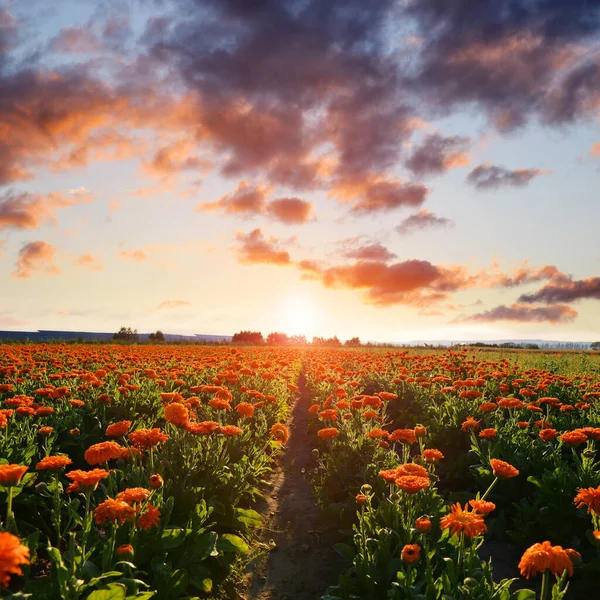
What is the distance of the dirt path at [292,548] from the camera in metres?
4.71

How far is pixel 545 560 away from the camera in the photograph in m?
2.50

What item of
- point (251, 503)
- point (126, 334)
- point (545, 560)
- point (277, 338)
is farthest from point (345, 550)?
point (277, 338)

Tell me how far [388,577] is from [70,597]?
94.8 inches

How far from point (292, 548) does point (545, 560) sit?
3.74 metres

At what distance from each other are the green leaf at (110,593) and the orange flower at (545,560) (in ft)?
7.75

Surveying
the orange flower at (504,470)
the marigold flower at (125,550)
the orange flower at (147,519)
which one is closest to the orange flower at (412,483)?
the orange flower at (504,470)

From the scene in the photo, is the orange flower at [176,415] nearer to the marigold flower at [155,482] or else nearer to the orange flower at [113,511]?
the marigold flower at [155,482]

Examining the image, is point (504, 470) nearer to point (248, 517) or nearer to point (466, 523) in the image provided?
point (466, 523)

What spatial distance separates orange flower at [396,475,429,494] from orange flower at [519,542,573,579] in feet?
3.29

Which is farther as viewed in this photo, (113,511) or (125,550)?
(125,550)

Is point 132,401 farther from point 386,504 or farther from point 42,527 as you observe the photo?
point 386,504

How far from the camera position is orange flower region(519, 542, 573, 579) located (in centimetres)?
248

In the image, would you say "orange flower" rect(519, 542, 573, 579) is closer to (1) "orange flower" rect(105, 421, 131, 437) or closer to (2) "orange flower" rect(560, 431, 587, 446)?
(2) "orange flower" rect(560, 431, 587, 446)

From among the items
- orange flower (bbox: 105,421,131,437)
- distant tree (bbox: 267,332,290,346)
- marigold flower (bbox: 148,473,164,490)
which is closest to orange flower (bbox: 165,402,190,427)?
orange flower (bbox: 105,421,131,437)
